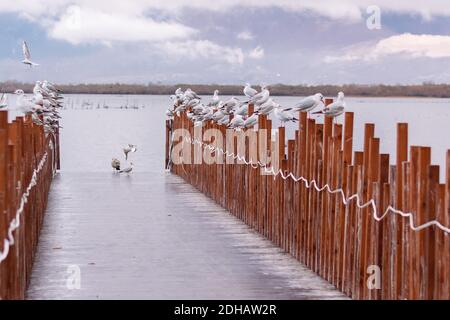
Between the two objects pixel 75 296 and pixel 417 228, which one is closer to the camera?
pixel 417 228

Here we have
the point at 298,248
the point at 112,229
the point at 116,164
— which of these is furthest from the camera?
the point at 116,164

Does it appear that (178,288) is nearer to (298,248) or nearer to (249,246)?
(298,248)

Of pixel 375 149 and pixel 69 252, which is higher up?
pixel 375 149

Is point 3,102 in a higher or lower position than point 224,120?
higher

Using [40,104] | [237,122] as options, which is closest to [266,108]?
[237,122]

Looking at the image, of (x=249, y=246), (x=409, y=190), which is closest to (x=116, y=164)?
(x=249, y=246)

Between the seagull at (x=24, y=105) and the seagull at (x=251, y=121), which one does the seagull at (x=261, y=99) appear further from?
the seagull at (x=24, y=105)

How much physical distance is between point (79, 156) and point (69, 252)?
33.6 meters

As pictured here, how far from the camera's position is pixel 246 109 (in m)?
18.5

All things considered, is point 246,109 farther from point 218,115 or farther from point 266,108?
point 266,108

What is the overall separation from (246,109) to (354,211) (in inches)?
348

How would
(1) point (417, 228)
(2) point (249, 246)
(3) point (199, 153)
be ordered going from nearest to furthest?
1. (1) point (417, 228)
2. (2) point (249, 246)
3. (3) point (199, 153)

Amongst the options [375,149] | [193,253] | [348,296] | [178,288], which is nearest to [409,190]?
[375,149]

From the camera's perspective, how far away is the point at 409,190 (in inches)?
323
